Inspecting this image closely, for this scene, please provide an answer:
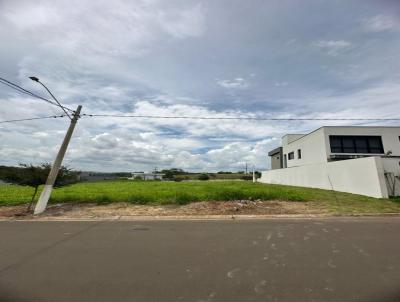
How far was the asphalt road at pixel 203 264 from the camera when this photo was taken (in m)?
4.16

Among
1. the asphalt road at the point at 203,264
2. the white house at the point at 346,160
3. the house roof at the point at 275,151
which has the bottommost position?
the asphalt road at the point at 203,264

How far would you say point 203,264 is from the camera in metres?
5.52

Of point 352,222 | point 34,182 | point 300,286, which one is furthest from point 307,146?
point 300,286

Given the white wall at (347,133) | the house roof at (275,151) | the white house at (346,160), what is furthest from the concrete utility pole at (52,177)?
the house roof at (275,151)

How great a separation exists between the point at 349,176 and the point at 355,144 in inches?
409

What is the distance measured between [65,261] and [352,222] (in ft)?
30.7

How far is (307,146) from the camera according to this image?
3272cm

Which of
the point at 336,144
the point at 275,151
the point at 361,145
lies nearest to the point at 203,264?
the point at 336,144

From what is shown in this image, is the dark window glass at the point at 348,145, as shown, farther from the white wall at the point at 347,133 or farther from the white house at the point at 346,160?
the white wall at the point at 347,133

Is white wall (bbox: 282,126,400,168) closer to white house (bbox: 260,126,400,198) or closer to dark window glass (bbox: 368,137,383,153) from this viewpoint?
white house (bbox: 260,126,400,198)

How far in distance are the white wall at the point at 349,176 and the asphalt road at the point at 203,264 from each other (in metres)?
9.15

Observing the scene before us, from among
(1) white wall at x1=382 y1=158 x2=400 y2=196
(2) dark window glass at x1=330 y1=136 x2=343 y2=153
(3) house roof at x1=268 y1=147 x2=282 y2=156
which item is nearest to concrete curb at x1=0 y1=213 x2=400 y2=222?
(1) white wall at x1=382 y1=158 x2=400 y2=196

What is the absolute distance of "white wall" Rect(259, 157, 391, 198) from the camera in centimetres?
1722

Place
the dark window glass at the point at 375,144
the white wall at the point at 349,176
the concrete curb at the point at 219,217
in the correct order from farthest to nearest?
the dark window glass at the point at 375,144 → the white wall at the point at 349,176 → the concrete curb at the point at 219,217
